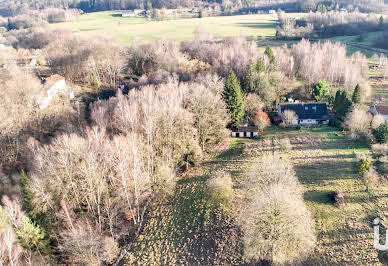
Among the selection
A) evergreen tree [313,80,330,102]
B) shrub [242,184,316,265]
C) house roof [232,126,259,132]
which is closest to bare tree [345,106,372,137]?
evergreen tree [313,80,330,102]

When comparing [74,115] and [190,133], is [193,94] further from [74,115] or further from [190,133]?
[74,115]

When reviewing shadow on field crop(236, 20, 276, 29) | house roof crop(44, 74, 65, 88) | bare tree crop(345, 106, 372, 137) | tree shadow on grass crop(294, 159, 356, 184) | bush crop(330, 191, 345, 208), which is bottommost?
bush crop(330, 191, 345, 208)

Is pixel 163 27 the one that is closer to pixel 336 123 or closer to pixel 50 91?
pixel 50 91

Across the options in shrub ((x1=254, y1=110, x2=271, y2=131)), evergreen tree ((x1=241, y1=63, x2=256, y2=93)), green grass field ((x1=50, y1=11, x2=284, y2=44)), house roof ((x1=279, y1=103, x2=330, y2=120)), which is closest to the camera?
shrub ((x1=254, y1=110, x2=271, y2=131))

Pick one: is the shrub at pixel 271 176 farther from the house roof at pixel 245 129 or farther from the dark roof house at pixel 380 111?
the dark roof house at pixel 380 111

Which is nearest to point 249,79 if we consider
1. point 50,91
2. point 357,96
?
point 357,96

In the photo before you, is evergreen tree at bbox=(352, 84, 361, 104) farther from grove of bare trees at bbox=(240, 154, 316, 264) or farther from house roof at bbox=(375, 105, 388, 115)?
grove of bare trees at bbox=(240, 154, 316, 264)
